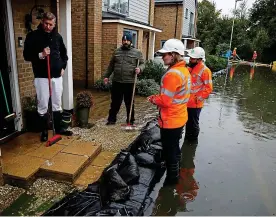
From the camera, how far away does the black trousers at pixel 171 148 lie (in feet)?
10.7

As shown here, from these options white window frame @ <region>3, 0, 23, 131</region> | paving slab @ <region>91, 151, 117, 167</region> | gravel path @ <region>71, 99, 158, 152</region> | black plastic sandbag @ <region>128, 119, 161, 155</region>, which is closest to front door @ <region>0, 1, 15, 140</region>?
white window frame @ <region>3, 0, 23, 131</region>

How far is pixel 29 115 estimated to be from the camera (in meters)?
4.41

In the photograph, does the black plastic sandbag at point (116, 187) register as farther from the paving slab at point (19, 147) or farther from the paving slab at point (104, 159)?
the paving slab at point (19, 147)

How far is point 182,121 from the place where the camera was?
3213 mm

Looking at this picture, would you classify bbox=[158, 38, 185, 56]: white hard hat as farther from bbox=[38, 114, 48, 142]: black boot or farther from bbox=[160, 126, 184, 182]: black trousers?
bbox=[38, 114, 48, 142]: black boot

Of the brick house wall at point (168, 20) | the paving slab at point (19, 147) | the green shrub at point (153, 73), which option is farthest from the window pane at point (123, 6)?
the paving slab at point (19, 147)

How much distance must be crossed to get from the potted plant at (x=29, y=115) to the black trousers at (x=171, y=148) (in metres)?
2.34

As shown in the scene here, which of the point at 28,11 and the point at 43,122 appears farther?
the point at 28,11

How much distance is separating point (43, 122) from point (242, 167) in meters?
3.29

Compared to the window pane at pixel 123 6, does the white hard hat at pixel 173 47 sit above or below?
below

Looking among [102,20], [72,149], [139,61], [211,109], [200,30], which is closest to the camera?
[72,149]

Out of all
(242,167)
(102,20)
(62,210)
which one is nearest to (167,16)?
(102,20)

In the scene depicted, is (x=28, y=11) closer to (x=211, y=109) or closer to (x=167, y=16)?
(x=211, y=109)

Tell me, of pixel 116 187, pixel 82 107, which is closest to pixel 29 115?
pixel 82 107
